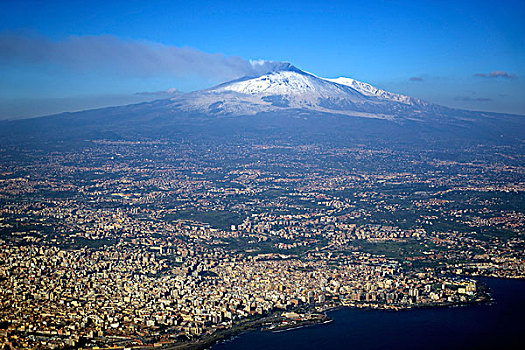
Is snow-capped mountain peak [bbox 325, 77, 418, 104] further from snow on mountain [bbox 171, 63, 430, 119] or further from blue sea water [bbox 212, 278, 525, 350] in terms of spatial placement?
blue sea water [bbox 212, 278, 525, 350]

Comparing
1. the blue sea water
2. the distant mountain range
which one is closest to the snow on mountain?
the distant mountain range

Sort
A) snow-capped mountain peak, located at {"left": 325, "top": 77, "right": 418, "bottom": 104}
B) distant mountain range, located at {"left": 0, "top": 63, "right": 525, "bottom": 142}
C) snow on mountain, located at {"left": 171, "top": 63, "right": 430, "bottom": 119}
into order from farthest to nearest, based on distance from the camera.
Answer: snow-capped mountain peak, located at {"left": 325, "top": 77, "right": 418, "bottom": 104}
snow on mountain, located at {"left": 171, "top": 63, "right": 430, "bottom": 119}
distant mountain range, located at {"left": 0, "top": 63, "right": 525, "bottom": 142}

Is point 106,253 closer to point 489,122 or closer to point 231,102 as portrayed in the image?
point 231,102

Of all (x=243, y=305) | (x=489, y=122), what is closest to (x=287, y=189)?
(x=243, y=305)

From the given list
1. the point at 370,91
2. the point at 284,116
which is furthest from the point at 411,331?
the point at 370,91

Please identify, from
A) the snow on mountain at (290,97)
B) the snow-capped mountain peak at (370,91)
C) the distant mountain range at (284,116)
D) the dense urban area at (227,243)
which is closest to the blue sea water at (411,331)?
the dense urban area at (227,243)
